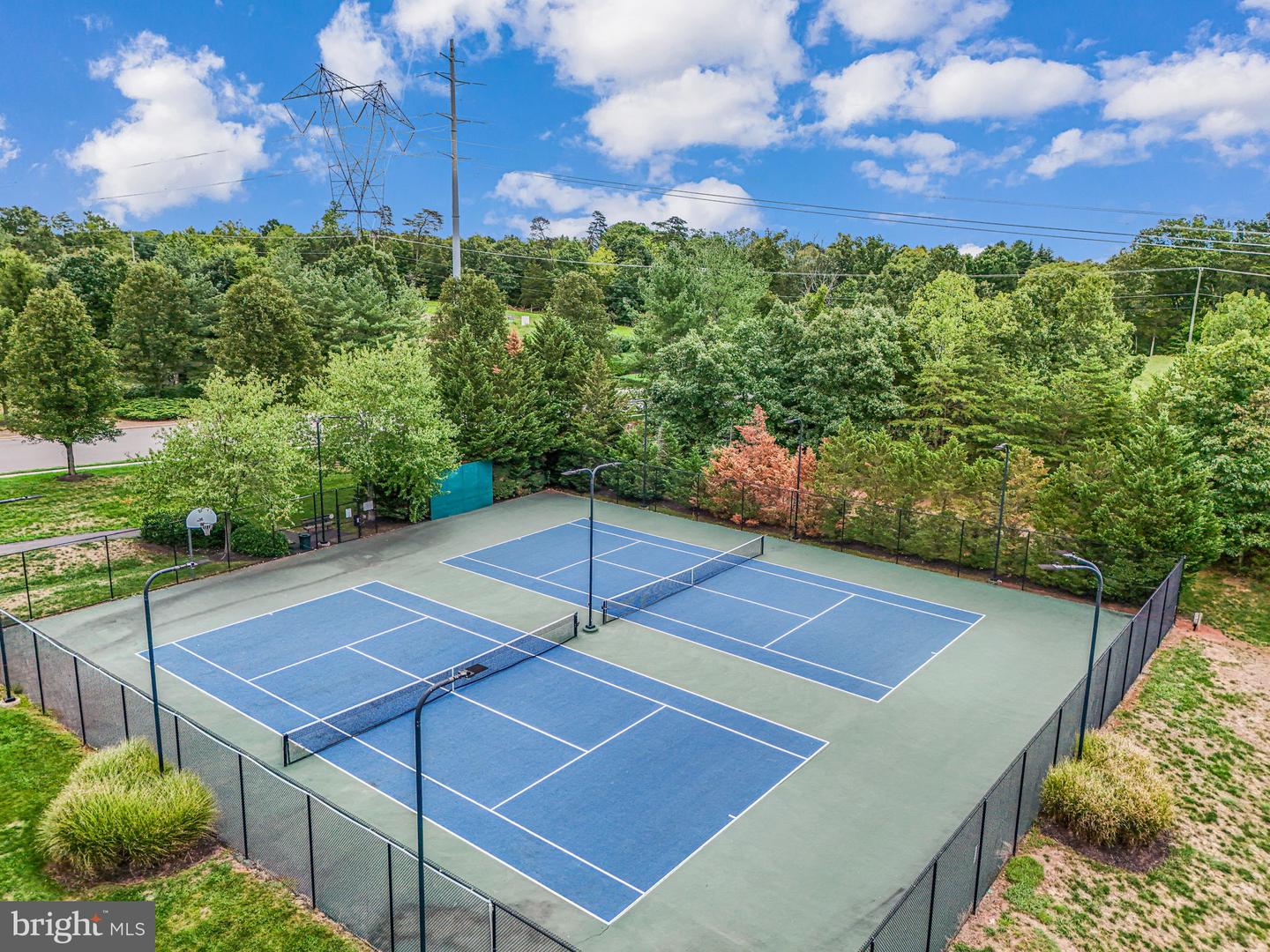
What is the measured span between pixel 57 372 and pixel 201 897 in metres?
35.0

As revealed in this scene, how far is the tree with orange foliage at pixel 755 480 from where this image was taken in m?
40.3

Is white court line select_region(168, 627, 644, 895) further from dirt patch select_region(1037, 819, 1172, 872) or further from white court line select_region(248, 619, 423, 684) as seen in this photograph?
dirt patch select_region(1037, 819, 1172, 872)

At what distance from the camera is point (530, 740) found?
22094mm

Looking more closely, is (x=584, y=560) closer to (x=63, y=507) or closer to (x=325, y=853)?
(x=325, y=853)

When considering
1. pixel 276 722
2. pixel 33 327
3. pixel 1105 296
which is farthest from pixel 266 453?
pixel 1105 296

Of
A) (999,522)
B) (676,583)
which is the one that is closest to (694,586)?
(676,583)

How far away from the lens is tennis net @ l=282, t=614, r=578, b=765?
70.6 ft

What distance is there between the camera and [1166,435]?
31.2 m

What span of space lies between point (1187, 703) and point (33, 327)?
4928cm

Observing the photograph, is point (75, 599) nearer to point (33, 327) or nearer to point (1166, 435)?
point (33, 327)

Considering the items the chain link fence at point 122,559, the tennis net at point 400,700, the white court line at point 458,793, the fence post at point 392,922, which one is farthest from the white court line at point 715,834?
the chain link fence at point 122,559

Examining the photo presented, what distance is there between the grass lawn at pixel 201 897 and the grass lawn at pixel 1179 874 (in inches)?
450

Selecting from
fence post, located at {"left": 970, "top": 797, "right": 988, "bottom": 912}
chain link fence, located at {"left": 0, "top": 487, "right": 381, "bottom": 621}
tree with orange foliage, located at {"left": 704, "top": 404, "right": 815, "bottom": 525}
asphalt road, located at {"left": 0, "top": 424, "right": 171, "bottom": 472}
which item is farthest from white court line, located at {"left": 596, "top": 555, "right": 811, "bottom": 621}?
asphalt road, located at {"left": 0, "top": 424, "right": 171, "bottom": 472}

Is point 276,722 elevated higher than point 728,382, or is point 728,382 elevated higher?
point 728,382
